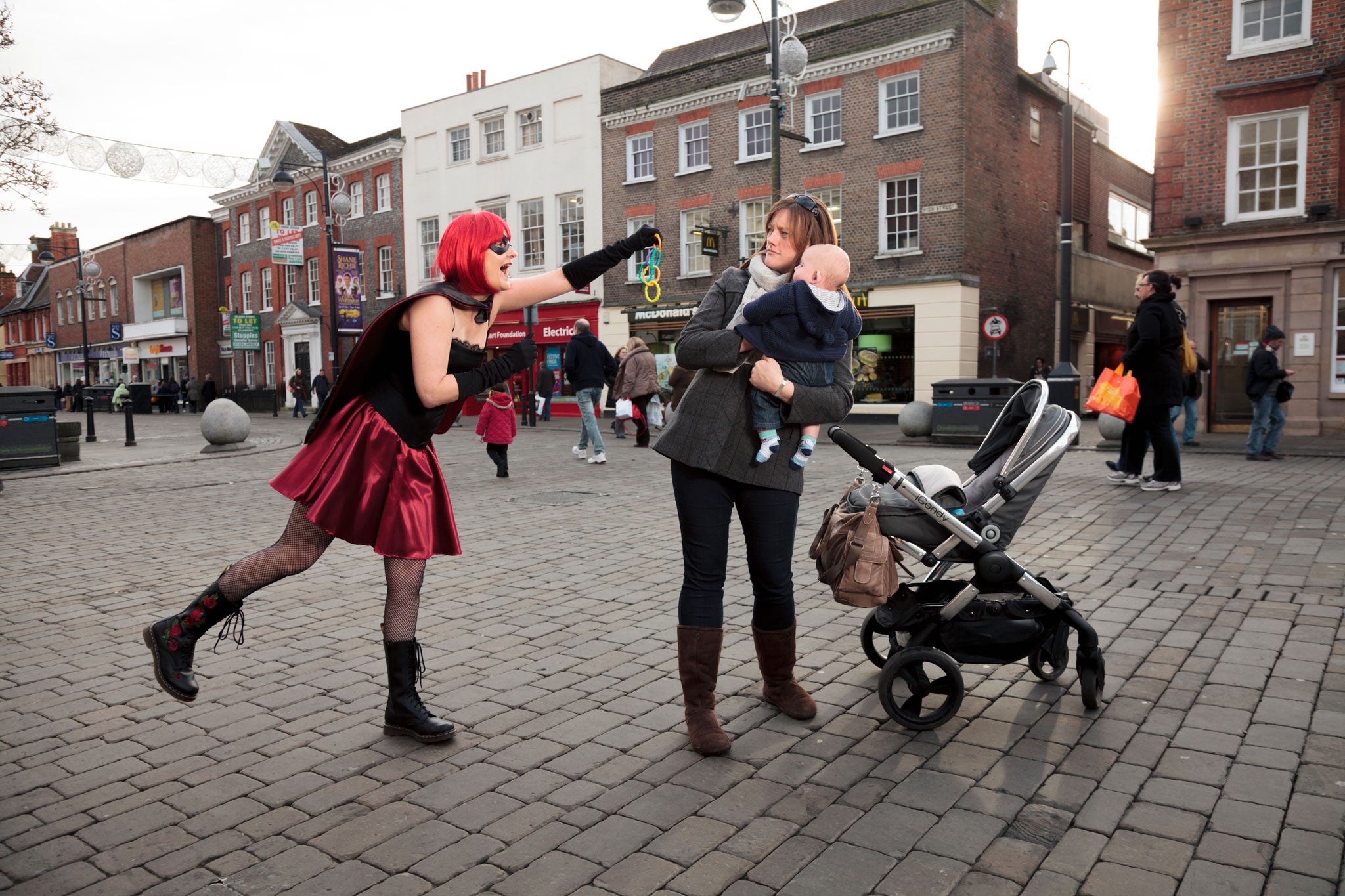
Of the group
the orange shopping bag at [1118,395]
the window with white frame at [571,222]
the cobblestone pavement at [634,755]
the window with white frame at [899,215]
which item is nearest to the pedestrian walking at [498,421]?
the cobblestone pavement at [634,755]

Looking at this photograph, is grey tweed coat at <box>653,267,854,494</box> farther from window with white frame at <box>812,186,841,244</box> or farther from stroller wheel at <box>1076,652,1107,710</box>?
window with white frame at <box>812,186,841,244</box>

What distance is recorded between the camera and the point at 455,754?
325cm

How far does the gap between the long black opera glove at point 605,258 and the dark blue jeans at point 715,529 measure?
764 millimetres

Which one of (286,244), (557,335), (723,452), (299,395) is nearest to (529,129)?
(557,335)

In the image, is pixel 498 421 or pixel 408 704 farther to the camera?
pixel 498 421

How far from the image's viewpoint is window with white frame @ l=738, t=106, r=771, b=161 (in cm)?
2597

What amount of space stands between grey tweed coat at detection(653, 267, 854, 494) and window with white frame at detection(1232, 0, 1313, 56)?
20125 mm

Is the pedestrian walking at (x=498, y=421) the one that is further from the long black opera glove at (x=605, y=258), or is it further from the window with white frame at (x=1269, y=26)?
the window with white frame at (x=1269, y=26)

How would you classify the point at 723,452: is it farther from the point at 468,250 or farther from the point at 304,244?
the point at 304,244

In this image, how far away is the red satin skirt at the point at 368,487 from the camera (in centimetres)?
325

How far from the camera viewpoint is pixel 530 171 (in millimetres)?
32125

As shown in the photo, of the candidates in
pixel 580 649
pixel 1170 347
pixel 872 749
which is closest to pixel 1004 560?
pixel 872 749

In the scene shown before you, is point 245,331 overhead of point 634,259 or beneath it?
beneath

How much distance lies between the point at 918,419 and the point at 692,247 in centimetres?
1253
